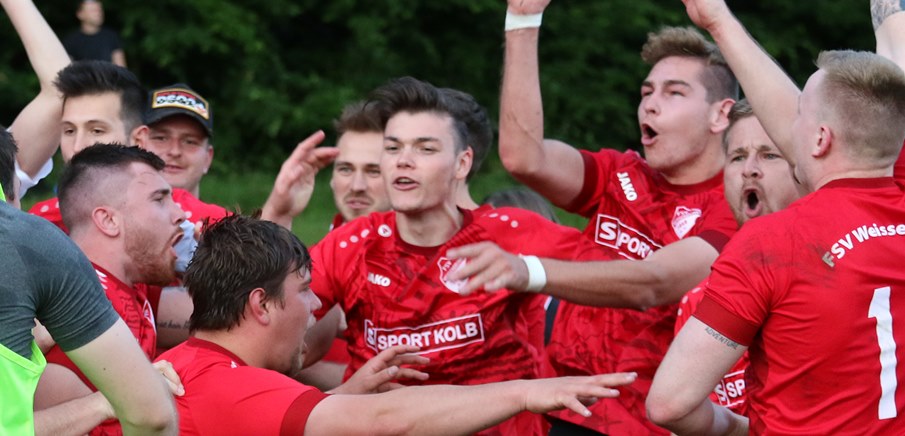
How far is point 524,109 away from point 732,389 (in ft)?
4.47

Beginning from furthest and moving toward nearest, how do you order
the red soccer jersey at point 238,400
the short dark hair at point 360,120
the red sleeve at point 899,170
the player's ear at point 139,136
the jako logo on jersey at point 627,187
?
1. the short dark hair at point 360,120
2. the player's ear at point 139,136
3. the jako logo on jersey at point 627,187
4. the red sleeve at point 899,170
5. the red soccer jersey at point 238,400

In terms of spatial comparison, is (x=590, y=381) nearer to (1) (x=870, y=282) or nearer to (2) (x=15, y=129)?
(1) (x=870, y=282)

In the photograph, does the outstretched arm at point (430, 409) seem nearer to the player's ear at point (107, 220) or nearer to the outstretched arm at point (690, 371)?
the outstretched arm at point (690, 371)

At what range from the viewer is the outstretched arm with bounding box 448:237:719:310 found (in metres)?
4.73

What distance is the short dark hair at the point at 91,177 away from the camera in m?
5.02

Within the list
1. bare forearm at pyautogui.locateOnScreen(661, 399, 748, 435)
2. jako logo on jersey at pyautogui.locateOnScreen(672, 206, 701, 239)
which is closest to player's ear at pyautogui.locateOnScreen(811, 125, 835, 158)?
bare forearm at pyautogui.locateOnScreen(661, 399, 748, 435)

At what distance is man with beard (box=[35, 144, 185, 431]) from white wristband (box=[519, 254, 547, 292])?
55.7 inches

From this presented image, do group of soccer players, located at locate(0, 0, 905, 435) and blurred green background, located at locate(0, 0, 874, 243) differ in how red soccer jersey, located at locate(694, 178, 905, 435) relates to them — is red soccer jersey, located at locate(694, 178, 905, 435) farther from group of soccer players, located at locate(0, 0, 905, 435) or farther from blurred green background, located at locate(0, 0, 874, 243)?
blurred green background, located at locate(0, 0, 874, 243)

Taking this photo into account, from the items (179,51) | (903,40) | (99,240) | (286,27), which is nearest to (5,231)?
(99,240)

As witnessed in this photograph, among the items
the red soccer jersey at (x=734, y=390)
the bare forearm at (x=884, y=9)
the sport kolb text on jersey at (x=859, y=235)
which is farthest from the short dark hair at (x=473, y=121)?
the sport kolb text on jersey at (x=859, y=235)

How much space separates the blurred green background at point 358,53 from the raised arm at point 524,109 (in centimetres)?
1036

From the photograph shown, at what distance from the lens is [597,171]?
227 inches

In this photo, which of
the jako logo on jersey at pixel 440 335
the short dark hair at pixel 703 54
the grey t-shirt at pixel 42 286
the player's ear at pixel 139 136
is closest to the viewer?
the grey t-shirt at pixel 42 286

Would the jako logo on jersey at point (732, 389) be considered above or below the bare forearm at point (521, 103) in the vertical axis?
below
